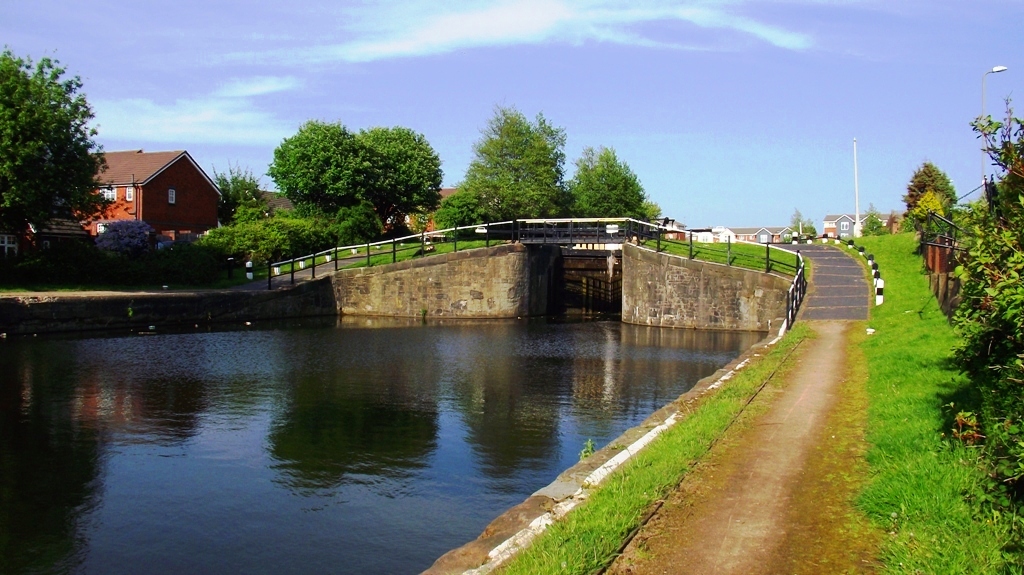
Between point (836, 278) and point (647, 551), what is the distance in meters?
23.0

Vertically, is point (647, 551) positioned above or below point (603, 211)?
below

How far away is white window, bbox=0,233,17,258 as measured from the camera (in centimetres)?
2759

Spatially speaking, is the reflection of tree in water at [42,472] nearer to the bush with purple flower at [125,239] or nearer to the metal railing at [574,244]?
the bush with purple flower at [125,239]

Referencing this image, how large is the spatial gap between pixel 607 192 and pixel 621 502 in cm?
5207

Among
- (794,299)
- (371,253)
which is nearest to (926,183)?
(794,299)

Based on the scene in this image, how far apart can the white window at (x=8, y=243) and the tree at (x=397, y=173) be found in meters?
17.1

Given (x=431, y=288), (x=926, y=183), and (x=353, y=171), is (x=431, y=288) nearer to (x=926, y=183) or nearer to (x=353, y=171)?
(x=353, y=171)

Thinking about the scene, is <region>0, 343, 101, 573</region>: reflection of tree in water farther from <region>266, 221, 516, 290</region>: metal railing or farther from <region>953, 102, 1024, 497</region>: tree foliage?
<region>266, 221, 516, 290</region>: metal railing

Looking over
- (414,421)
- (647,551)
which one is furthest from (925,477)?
(414,421)

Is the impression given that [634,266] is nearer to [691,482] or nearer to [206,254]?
[206,254]

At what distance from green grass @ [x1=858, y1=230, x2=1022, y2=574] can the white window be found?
1056 inches

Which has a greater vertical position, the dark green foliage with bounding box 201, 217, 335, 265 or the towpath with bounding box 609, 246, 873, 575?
the dark green foliage with bounding box 201, 217, 335, 265

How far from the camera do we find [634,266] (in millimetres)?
29906

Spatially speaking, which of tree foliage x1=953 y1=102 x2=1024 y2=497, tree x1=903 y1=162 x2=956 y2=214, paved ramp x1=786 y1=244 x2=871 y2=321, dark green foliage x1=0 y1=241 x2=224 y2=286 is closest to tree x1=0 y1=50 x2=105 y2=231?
dark green foliage x1=0 y1=241 x2=224 y2=286
